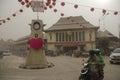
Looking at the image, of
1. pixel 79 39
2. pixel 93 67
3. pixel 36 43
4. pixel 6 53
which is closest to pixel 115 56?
pixel 79 39

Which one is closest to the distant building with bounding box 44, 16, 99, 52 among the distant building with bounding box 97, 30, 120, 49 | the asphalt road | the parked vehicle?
the distant building with bounding box 97, 30, 120, 49

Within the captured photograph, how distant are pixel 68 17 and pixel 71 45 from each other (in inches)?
20.2

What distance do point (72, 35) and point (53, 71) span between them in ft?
2.58

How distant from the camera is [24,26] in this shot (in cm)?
529

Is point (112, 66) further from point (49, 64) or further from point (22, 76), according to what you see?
point (22, 76)

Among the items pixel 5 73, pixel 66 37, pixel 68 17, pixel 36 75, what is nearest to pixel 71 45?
pixel 66 37

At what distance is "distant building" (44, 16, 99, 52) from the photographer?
4898 millimetres

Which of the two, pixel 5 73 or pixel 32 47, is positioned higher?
pixel 32 47

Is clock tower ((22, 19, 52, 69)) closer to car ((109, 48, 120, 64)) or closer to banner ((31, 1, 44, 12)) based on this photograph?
banner ((31, 1, 44, 12))

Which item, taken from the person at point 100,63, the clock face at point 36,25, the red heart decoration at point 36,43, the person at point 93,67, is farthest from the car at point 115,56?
the clock face at point 36,25

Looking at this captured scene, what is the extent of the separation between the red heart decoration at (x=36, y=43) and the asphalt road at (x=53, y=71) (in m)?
0.43

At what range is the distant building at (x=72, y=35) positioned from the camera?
16.1 ft

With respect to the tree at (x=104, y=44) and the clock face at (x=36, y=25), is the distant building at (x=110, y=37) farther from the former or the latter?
the clock face at (x=36, y=25)

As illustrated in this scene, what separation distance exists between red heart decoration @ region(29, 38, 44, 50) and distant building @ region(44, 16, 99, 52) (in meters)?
0.59
